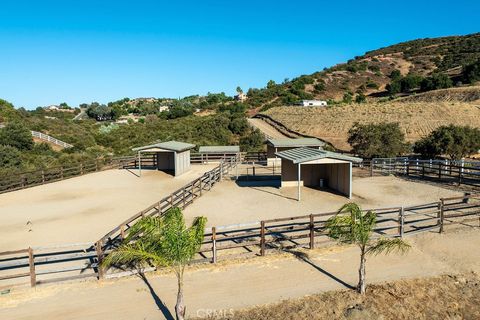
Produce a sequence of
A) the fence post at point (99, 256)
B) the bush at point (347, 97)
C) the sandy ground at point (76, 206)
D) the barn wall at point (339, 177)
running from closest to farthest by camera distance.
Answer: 1. the fence post at point (99, 256)
2. the sandy ground at point (76, 206)
3. the barn wall at point (339, 177)
4. the bush at point (347, 97)

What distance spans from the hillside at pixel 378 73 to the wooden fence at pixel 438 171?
62611 millimetres

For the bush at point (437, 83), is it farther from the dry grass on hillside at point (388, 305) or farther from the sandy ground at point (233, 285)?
the dry grass on hillside at point (388, 305)

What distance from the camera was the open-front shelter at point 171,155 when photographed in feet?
80.0

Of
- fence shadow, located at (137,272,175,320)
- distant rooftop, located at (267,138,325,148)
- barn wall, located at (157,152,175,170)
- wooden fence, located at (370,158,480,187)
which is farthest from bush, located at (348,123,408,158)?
fence shadow, located at (137,272,175,320)

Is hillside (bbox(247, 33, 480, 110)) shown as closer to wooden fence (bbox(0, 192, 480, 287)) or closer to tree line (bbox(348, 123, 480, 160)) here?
tree line (bbox(348, 123, 480, 160))

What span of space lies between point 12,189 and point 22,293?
574 inches

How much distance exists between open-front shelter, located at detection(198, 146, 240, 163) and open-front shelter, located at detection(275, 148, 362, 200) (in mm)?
10724

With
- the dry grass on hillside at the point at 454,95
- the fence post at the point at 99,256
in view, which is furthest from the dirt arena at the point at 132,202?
the dry grass on hillside at the point at 454,95

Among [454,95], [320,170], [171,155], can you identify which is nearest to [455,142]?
[320,170]

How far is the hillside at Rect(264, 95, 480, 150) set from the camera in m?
47.2

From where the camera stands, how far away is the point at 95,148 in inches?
1588

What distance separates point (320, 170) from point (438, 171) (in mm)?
10316

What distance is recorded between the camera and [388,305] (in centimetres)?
740

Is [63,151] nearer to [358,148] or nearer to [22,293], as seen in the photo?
[358,148]
